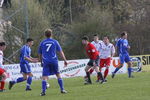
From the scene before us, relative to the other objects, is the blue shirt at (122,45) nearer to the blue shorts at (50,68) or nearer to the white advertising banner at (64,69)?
the white advertising banner at (64,69)

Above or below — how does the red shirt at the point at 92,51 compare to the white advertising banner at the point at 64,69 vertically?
above

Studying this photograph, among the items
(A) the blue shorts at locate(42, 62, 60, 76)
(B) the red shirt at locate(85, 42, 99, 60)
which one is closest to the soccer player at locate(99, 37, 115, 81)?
(B) the red shirt at locate(85, 42, 99, 60)

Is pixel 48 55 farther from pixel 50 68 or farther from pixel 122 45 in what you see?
pixel 122 45

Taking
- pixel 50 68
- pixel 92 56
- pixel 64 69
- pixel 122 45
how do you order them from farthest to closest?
pixel 64 69, pixel 122 45, pixel 92 56, pixel 50 68

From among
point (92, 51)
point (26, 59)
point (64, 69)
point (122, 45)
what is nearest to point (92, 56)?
point (92, 51)

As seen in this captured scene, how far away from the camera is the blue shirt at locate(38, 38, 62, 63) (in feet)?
51.9

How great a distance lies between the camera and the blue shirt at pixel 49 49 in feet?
51.9

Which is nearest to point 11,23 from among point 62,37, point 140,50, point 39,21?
point 39,21

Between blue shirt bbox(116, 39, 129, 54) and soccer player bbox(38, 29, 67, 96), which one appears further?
blue shirt bbox(116, 39, 129, 54)

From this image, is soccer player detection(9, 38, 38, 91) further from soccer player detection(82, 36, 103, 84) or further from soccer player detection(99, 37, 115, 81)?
soccer player detection(99, 37, 115, 81)

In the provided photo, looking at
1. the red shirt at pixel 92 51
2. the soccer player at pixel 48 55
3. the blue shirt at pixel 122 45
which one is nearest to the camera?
the soccer player at pixel 48 55

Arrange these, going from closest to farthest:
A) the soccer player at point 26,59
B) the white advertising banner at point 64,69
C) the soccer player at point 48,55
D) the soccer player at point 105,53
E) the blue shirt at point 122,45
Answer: the soccer player at point 48,55 → the soccer player at point 26,59 → the soccer player at point 105,53 → the blue shirt at point 122,45 → the white advertising banner at point 64,69

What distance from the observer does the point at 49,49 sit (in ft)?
52.0

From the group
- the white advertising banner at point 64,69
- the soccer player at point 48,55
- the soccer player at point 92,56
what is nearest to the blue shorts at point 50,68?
the soccer player at point 48,55
